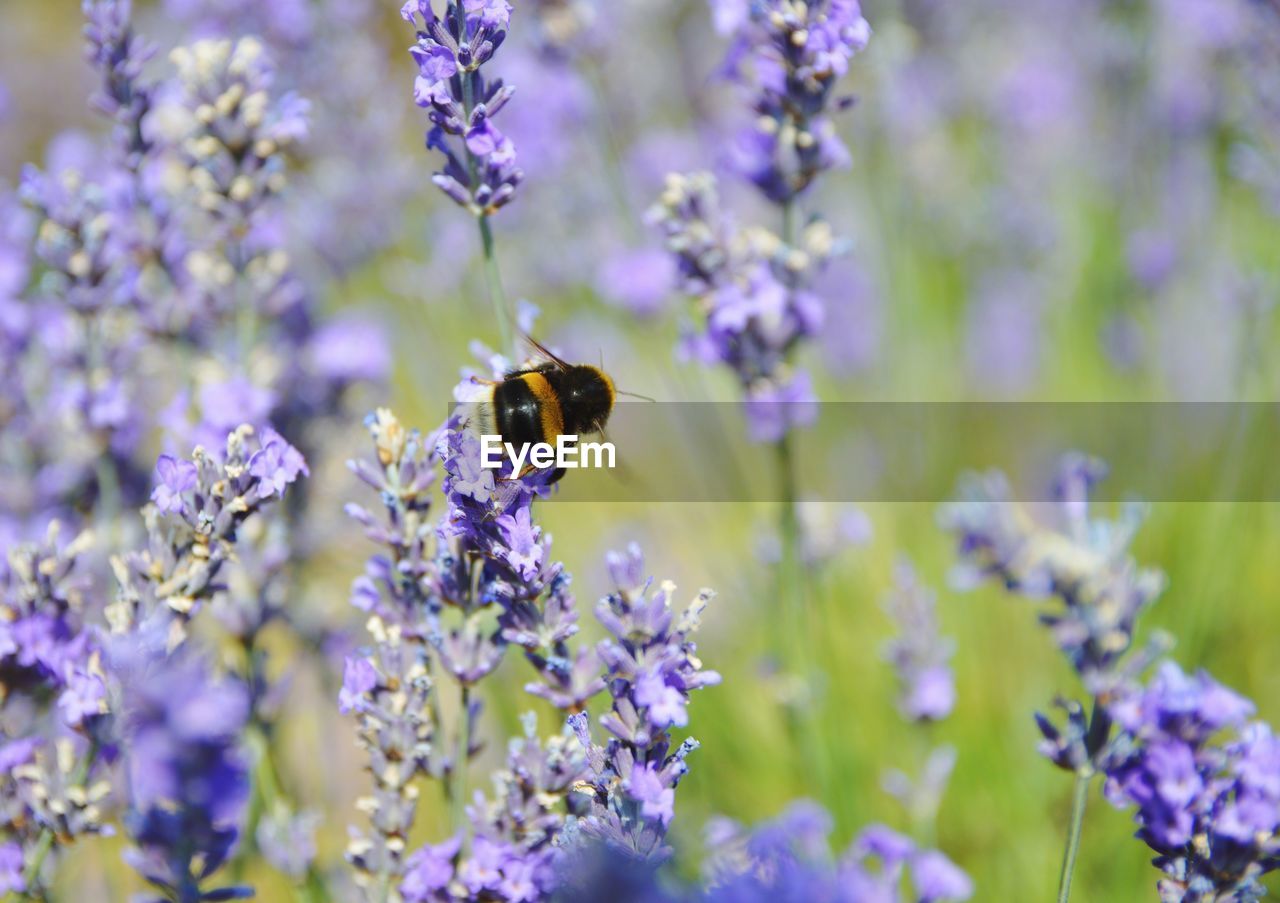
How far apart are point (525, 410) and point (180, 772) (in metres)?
0.85

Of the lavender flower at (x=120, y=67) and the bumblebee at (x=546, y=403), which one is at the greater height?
the lavender flower at (x=120, y=67)

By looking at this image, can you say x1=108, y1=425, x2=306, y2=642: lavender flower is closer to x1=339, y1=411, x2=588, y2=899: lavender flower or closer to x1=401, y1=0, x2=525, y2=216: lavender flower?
x1=339, y1=411, x2=588, y2=899: lavender flower

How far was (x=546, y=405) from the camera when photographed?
6.01 feet

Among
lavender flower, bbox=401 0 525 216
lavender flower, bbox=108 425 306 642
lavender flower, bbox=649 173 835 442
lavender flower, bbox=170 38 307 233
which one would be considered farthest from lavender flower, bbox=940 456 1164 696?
lavender flower, bbox=170 38 307 233

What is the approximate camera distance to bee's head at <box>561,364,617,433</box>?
6.46 feet

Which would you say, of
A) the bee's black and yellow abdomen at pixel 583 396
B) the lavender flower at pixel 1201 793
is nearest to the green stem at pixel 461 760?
the bee's black and yellow abdomen at pixel 583 396

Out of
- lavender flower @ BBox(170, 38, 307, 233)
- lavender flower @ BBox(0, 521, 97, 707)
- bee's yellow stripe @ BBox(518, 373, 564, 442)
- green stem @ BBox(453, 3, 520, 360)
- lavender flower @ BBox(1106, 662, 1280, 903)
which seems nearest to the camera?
lavender flower @ BBox(1106, 662, 1280, 903)

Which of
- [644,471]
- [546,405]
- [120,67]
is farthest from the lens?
[644,471]

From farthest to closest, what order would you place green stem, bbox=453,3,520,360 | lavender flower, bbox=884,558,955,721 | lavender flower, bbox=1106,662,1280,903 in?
lavender flower, bbox=884,558,955,721 < green stem, bbox=453,3,520,360 < lavender flower, bbox=1106,662,1280,903

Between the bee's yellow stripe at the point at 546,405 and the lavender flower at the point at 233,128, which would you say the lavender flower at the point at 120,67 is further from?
the bee's yellow stripe at the point at 546,405

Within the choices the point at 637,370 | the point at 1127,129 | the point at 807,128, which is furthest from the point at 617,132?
the point at 807,128

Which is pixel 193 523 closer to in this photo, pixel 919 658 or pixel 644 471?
pixel 919 658

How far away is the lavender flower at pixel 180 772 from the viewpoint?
979 mm

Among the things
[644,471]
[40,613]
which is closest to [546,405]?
[40,613]
